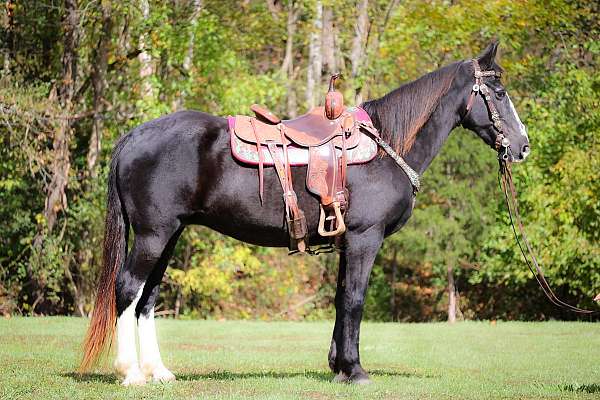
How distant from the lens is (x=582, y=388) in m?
7.49

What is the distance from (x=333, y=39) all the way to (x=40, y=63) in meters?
9.07

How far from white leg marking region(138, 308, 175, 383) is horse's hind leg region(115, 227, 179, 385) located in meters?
0.12

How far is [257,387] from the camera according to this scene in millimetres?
7105

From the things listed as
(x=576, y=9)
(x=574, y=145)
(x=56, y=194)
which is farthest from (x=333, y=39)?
(x=56, y=194)

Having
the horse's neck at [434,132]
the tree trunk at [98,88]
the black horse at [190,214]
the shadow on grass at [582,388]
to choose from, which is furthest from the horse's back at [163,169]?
the tree trunk at [98,88]

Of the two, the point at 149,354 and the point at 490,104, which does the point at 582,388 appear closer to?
the point at 490,104

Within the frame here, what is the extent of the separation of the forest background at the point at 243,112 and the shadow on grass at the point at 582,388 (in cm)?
1121

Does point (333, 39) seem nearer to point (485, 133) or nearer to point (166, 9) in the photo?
point (166, 9)

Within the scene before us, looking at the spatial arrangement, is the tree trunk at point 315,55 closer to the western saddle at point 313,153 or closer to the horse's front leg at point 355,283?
the western saddle at point 313,153

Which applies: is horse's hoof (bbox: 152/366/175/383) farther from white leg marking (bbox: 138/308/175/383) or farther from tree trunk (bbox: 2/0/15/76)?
tree trunk (bbox: 2/0/15/76)

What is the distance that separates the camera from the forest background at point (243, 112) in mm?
18641

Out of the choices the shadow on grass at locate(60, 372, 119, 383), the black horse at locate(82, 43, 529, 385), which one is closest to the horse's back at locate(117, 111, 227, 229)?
the black horse at locate(82, 43, 529, 385)

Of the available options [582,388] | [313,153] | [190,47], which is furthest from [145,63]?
[582,388]

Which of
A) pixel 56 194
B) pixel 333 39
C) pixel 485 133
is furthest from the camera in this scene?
pixel 333 39
